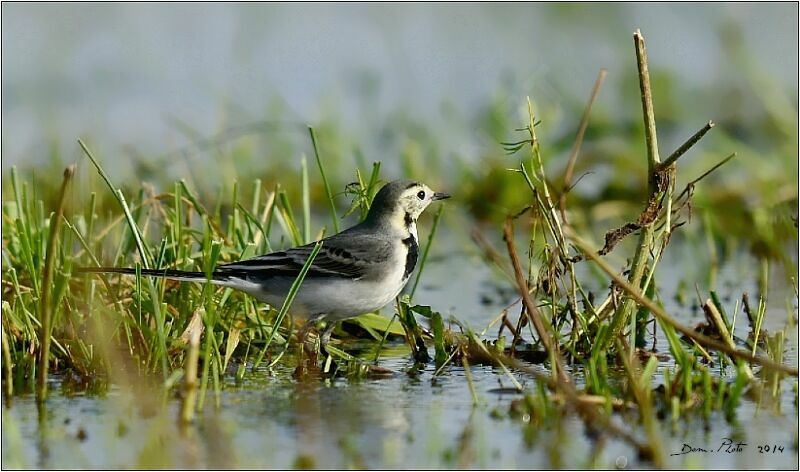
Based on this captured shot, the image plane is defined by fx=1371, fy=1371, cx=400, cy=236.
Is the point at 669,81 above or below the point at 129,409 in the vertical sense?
above

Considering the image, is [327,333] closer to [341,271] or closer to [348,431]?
[341,271]

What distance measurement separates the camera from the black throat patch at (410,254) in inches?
325

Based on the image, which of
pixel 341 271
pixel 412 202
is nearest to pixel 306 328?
pixel 341 271

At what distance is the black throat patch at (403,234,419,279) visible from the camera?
825 centimetres

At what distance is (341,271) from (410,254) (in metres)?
0.53

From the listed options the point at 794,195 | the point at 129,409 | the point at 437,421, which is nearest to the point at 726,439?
the point at 437,421

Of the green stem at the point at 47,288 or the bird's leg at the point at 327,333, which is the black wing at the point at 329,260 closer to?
the bird's leg at the point at 327,333

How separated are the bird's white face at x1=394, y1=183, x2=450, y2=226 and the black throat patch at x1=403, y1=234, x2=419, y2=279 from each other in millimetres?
156

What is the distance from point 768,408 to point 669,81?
10172mm

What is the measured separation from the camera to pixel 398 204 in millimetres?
8727

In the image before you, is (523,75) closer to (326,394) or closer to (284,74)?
(284,74)

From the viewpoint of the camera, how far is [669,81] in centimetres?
1595

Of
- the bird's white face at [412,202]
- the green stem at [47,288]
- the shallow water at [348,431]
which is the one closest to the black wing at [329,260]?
the bird's white face at [412,202]

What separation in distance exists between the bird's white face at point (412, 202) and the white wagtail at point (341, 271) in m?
0.01
